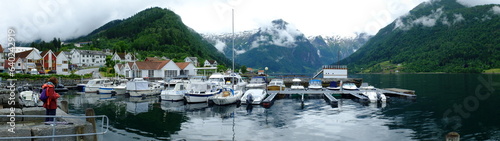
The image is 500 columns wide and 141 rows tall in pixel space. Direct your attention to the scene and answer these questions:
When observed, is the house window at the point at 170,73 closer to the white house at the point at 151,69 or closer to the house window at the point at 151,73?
the white house at the point at 151,69

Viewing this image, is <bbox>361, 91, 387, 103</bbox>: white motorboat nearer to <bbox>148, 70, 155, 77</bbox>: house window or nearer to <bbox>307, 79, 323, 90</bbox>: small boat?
<bbox>307, 79, 323, 90</bbox>: small boat

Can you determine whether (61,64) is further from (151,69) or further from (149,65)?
(151,69)

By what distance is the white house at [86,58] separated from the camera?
128 meters

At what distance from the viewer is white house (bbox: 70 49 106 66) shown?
128m

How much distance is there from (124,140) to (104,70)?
85.8m

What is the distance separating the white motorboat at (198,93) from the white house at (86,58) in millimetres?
108375

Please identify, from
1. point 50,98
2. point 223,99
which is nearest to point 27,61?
point 223,99

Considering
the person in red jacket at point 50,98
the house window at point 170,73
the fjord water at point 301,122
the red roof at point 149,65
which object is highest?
the red roof at point 149,65

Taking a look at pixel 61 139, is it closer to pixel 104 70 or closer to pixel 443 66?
pixel 104 70

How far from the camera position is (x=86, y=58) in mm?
131500

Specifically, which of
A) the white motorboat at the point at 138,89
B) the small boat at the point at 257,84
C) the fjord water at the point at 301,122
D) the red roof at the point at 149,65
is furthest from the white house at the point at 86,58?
the fjord water at the point at 301,122

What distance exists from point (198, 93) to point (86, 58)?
114 meters

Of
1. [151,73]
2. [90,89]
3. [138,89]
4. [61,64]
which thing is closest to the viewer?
[138,89]

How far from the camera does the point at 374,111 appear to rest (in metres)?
32.1
